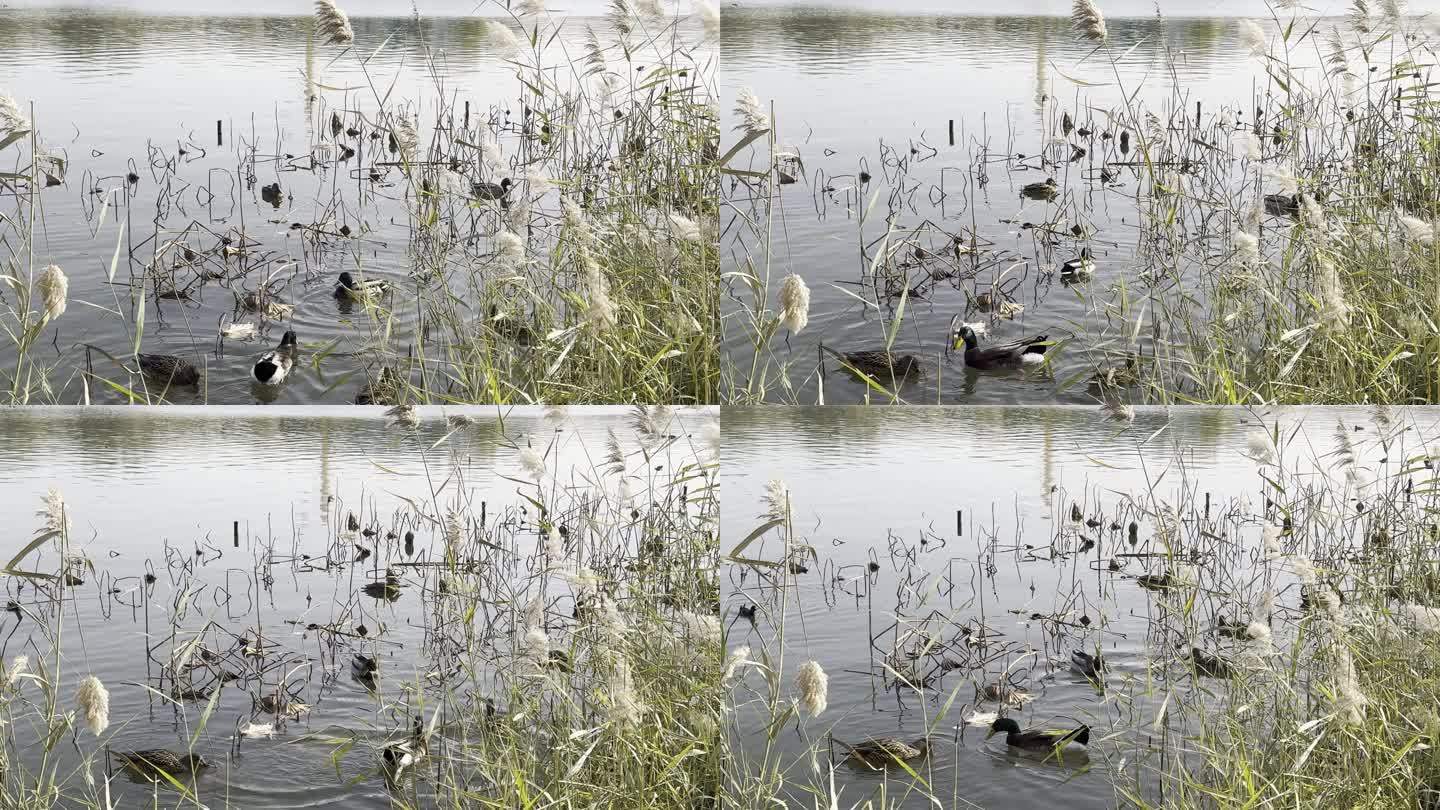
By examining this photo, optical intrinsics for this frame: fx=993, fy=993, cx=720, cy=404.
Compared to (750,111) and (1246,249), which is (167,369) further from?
(1246,249)

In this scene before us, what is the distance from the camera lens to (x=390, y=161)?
3.32m

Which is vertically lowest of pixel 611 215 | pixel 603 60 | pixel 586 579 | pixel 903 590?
pixel 903 590

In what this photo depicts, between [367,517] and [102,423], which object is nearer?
[102,423]

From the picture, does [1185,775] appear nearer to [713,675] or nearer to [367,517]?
[713,675]

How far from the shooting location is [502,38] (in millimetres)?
2920

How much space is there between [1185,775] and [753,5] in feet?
8.37

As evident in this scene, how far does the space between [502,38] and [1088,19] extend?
68.5 inches

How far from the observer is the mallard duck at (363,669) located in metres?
3.34

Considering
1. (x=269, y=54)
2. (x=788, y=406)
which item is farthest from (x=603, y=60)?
(x=269, y=54)

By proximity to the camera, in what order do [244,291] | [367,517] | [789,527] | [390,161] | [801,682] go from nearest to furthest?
→ [801,682], [789,527], [244,291], [390,161], [367,517]

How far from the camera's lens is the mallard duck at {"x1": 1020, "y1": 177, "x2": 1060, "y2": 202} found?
129 inches

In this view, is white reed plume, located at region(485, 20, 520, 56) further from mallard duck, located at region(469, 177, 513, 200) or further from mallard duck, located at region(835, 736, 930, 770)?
mallard duck, located at region(835, 736, 930, 770)

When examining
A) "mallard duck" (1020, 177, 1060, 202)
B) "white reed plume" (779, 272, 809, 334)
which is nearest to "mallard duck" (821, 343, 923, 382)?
"white reed plume" (779, 272, 809, 334)

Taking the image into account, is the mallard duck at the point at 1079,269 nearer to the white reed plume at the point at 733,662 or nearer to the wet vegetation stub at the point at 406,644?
the wet vegetation stub at the point at 406,644
